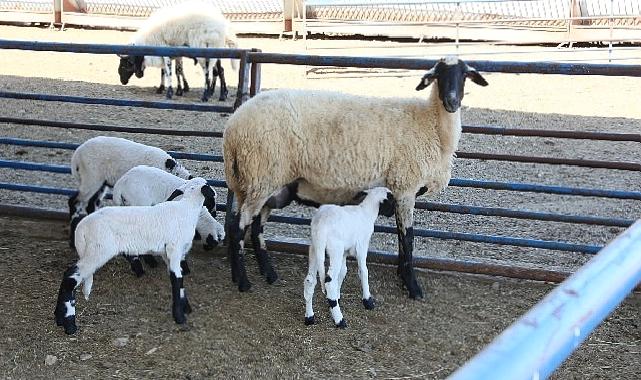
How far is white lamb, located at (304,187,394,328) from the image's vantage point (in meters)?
4.76

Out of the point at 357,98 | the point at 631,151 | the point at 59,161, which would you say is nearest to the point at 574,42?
the point at 631,151

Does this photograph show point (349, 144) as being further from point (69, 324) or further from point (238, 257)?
point (69, 324)

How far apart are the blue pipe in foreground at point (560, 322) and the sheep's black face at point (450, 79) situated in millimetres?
4037

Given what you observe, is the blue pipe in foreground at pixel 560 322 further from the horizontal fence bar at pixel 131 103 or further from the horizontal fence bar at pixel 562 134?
the horizontal fence bar at pixel 131 103

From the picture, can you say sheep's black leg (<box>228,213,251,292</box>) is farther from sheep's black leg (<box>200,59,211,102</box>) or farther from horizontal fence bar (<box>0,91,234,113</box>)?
sheep's black leg (<box>200,59,211,102</box>)

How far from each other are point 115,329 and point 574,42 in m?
13.5

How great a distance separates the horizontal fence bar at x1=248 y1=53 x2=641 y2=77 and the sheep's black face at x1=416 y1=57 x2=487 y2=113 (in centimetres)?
36

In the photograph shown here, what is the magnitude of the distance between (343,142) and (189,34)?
326 inches

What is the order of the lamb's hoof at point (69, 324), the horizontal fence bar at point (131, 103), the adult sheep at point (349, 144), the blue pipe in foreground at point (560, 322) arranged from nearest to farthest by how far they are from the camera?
the blue pipe in foreground at point (560, 322)
the lamb's hoof at point (69, 324)
the adult sheep at point (349, 144)
the horizontal fence bar at point (131, 103)

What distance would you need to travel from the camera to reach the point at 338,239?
15.7ft

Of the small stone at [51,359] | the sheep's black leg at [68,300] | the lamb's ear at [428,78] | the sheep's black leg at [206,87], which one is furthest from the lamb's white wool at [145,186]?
the sheep's black leg at [206,87]

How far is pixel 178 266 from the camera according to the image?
5012mm

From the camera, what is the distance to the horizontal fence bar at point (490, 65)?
5.38 metres

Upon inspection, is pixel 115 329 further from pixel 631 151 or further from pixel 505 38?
pixel 505 38
